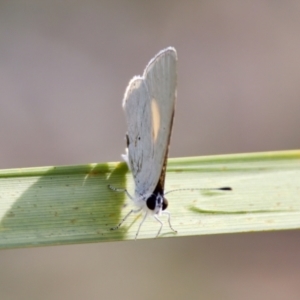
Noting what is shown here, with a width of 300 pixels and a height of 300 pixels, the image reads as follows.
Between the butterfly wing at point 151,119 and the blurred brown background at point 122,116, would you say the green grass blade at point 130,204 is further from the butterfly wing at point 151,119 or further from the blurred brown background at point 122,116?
the blurred brown background at point 122,116

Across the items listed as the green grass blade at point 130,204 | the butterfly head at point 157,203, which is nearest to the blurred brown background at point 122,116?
the green grass blade at point 130,204

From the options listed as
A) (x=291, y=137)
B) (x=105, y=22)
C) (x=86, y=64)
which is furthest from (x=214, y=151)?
(x=105, y=22)

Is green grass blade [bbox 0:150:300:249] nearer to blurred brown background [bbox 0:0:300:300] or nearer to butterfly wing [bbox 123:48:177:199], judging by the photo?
butterfly wing [bbox 123:48:177:199]

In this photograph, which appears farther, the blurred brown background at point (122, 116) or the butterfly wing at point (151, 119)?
the blurred brown background at point (122, 116)

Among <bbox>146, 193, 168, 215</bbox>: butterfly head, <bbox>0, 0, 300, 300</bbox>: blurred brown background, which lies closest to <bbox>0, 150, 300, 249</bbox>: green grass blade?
<bbox>146, 193, 168, 215</bbox>: butterfly head

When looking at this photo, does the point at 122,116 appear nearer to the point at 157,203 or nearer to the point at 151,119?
the point at 151,119

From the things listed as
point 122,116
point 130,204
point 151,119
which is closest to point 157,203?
point 130,204

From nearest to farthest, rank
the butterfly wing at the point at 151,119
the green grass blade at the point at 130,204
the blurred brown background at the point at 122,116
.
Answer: the butterfly wing at the point at 151,119
the green grass blade at the point at 130,204
the blurred brown background at the point at 122,116
